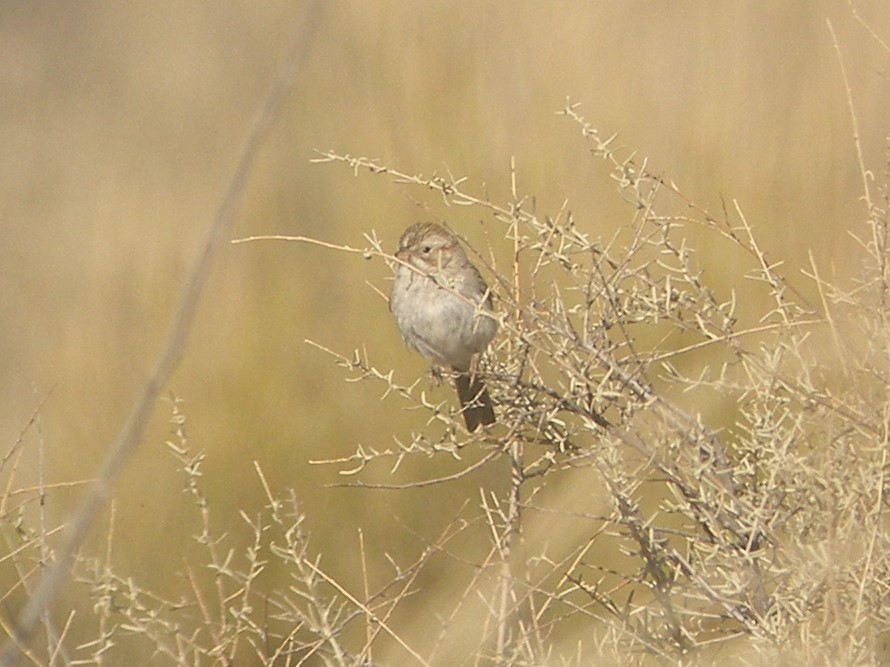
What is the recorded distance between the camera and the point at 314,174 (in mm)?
5547

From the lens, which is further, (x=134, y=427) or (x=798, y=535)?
(x=798, y=535)

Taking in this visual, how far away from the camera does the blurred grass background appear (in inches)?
187

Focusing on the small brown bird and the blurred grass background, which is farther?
the blurred grass background

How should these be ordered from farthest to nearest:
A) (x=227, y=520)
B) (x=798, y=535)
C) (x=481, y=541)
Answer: (x=227, y=520)
(x=481, y=541)
(x=798, y=535)

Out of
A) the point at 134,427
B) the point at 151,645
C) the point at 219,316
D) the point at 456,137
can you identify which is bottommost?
the point at 151,645

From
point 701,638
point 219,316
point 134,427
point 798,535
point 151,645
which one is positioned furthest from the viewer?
point 219,316

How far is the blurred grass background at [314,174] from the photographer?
15.6 feet

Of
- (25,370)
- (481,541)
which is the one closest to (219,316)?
(25,370)

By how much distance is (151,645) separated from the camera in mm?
3949

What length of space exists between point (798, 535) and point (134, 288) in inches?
137

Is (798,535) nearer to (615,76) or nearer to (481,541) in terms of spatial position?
(481,541)

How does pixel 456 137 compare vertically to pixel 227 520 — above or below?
above

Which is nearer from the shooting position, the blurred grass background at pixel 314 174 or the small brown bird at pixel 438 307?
the small brown bird at pixel 438 307

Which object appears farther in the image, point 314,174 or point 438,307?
point 314,174
